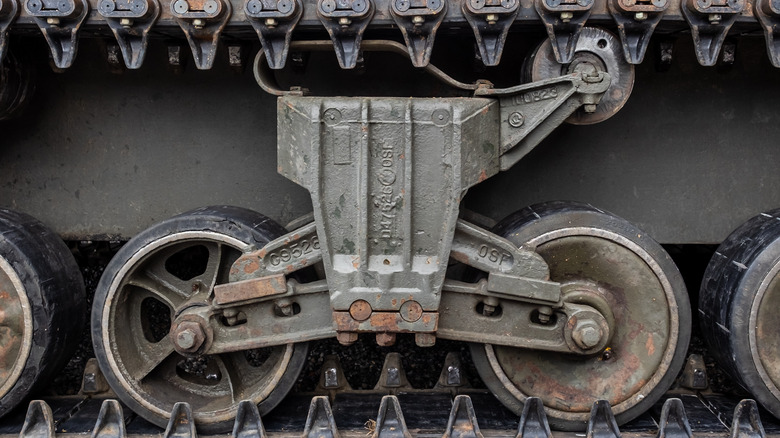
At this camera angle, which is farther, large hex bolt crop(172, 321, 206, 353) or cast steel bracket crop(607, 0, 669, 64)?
large hex bolt crop(172, 321, 206, 353)

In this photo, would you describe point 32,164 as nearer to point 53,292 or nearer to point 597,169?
point 53,292

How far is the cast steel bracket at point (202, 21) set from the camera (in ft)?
7.16

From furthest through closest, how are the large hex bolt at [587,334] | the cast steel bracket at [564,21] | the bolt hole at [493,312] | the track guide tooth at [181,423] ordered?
the bolt hole at [493,312]
the track guide tooth at [181,423]
the large hex bolt at [587,334]
the cast steel bracket at [564,21]

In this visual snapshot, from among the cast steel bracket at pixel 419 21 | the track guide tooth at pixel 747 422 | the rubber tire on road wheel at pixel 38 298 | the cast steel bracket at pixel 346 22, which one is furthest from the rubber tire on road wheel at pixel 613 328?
the rubber tire on road wheel at pixel 38 298

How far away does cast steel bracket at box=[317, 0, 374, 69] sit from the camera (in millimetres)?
2170

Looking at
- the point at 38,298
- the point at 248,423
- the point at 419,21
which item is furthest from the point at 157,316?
the point at 419,21

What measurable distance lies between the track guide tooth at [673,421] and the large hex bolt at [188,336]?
1621 mm

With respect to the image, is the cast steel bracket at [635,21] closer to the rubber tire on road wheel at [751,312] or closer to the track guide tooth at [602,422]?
the rubber tire on road wheel at [751,312]

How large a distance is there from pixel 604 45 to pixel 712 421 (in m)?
1.42

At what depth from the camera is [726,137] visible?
287cm

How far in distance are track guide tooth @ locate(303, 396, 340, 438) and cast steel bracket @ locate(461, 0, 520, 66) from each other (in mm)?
1282

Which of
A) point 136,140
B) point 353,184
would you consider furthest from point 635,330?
point 136,140

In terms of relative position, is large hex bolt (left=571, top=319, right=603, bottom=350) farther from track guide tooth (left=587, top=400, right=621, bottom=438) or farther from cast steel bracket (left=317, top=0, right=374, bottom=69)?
cast steel bracket (left=317, top=0, right=374, bottom=69)

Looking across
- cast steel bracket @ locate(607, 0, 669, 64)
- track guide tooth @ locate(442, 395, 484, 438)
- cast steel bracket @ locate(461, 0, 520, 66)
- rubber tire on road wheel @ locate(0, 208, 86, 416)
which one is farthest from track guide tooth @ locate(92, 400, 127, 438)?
cast steel bracket @ locate(607, 0, 669, 64)
